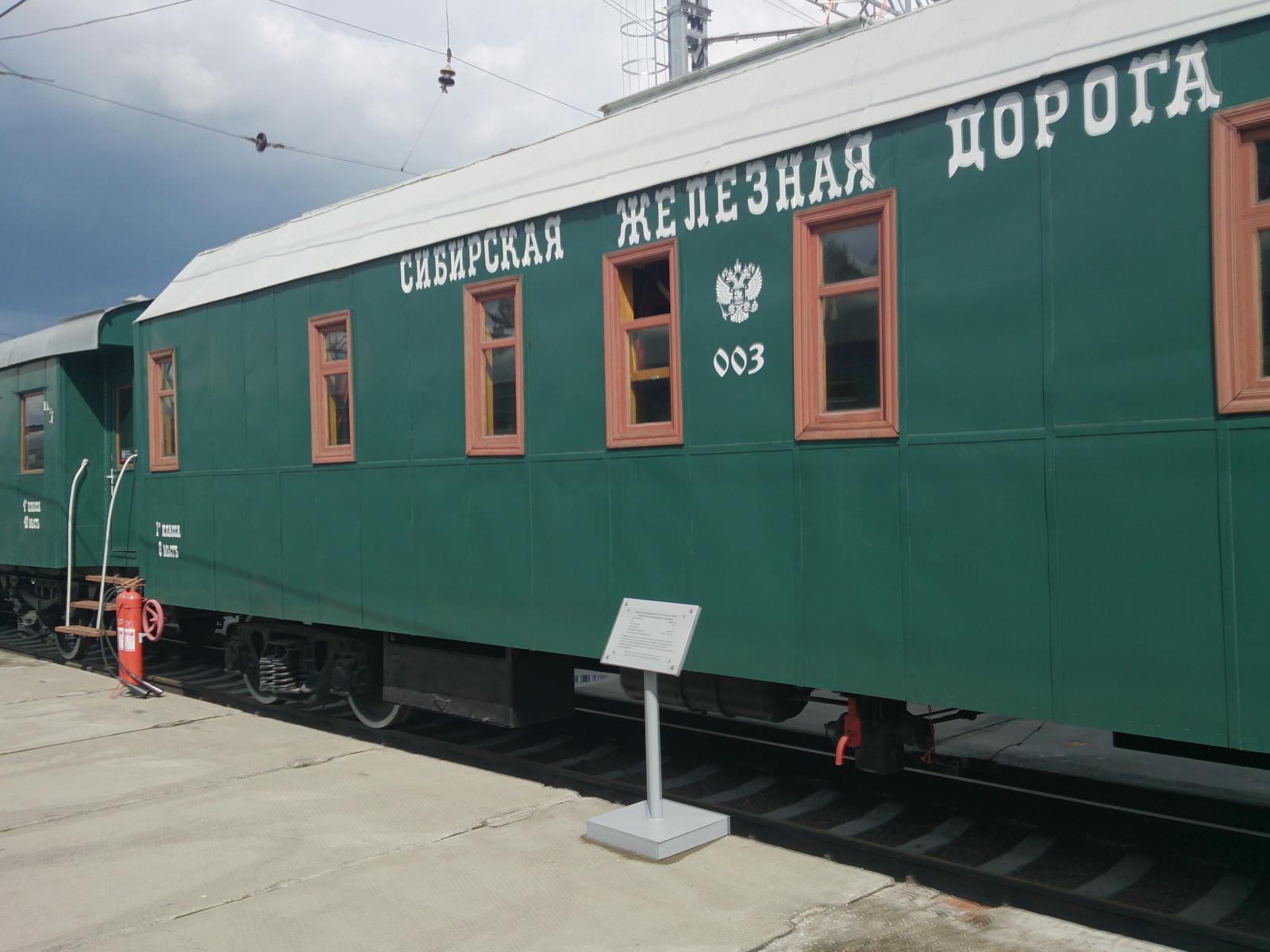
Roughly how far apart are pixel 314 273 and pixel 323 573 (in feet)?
7.16

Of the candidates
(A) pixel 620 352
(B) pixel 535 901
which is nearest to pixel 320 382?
(A) pixel 620 352

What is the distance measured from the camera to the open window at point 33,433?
12.3m

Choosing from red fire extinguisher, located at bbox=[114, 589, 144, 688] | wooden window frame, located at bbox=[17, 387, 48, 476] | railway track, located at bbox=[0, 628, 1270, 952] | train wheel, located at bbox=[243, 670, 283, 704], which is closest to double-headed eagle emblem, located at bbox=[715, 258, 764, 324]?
railway track, located at bbox=[0, 628, 1270, 952]

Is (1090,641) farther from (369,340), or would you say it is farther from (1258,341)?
(369,340)

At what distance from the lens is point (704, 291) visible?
17.6 feet

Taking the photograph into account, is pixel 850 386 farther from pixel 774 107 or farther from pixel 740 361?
pixel 774 107

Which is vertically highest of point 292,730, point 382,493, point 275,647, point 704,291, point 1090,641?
point 704,291

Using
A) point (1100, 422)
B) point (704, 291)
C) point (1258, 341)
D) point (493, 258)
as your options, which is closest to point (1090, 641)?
point (1100, 422)

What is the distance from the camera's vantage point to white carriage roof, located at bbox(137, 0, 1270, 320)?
13.3 ft

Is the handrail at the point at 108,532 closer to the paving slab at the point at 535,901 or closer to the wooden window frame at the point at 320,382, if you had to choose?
the wooden window frame at the point at 320,382

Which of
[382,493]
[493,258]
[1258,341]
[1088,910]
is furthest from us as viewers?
[382,493]

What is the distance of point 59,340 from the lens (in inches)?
462

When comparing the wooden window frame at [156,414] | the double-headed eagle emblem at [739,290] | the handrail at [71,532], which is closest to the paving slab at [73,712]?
the handrail at [71,532]

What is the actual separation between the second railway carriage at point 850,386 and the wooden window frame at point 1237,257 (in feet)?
0.04
